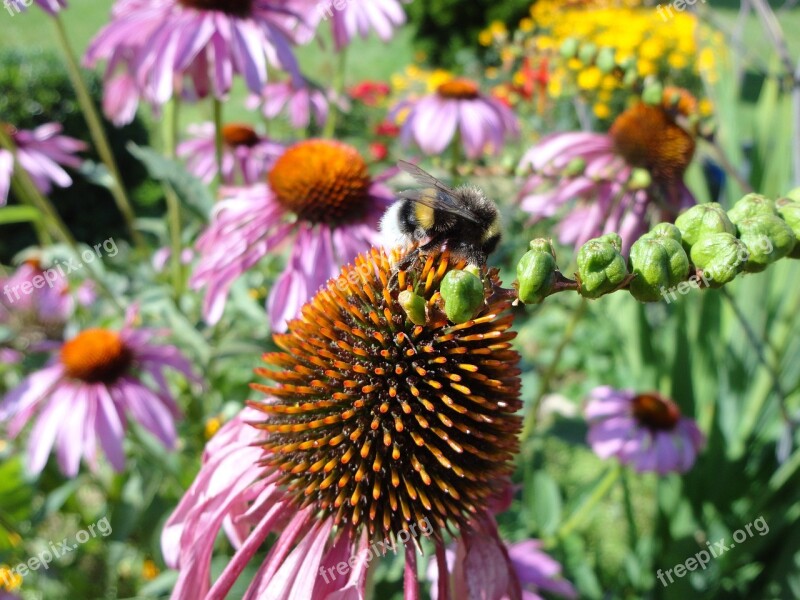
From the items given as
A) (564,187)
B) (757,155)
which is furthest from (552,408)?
(564,187)

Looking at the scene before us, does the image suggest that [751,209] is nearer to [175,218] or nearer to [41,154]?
[175,218]

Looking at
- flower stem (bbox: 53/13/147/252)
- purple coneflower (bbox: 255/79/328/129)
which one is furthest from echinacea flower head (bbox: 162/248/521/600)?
purple coneflower (bbox: 255/79/328/129)

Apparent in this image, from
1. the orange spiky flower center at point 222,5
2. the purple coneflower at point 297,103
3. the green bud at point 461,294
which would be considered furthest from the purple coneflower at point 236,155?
the green bud at point 461,294

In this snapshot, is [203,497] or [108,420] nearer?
[203,497]

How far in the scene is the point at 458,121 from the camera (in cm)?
218

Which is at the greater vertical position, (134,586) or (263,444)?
(263,444)

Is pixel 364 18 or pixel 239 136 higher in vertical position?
pixel 364 18

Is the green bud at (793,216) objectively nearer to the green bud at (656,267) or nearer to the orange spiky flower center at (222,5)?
the green bud at (656,267)

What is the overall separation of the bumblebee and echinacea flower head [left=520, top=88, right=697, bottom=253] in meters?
0.74

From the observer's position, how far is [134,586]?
7.68 feet

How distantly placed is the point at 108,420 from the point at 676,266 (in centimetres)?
149

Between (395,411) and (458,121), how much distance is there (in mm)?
1500

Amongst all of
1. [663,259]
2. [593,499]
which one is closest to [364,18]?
[593,499]

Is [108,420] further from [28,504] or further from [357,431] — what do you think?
[357,431]
